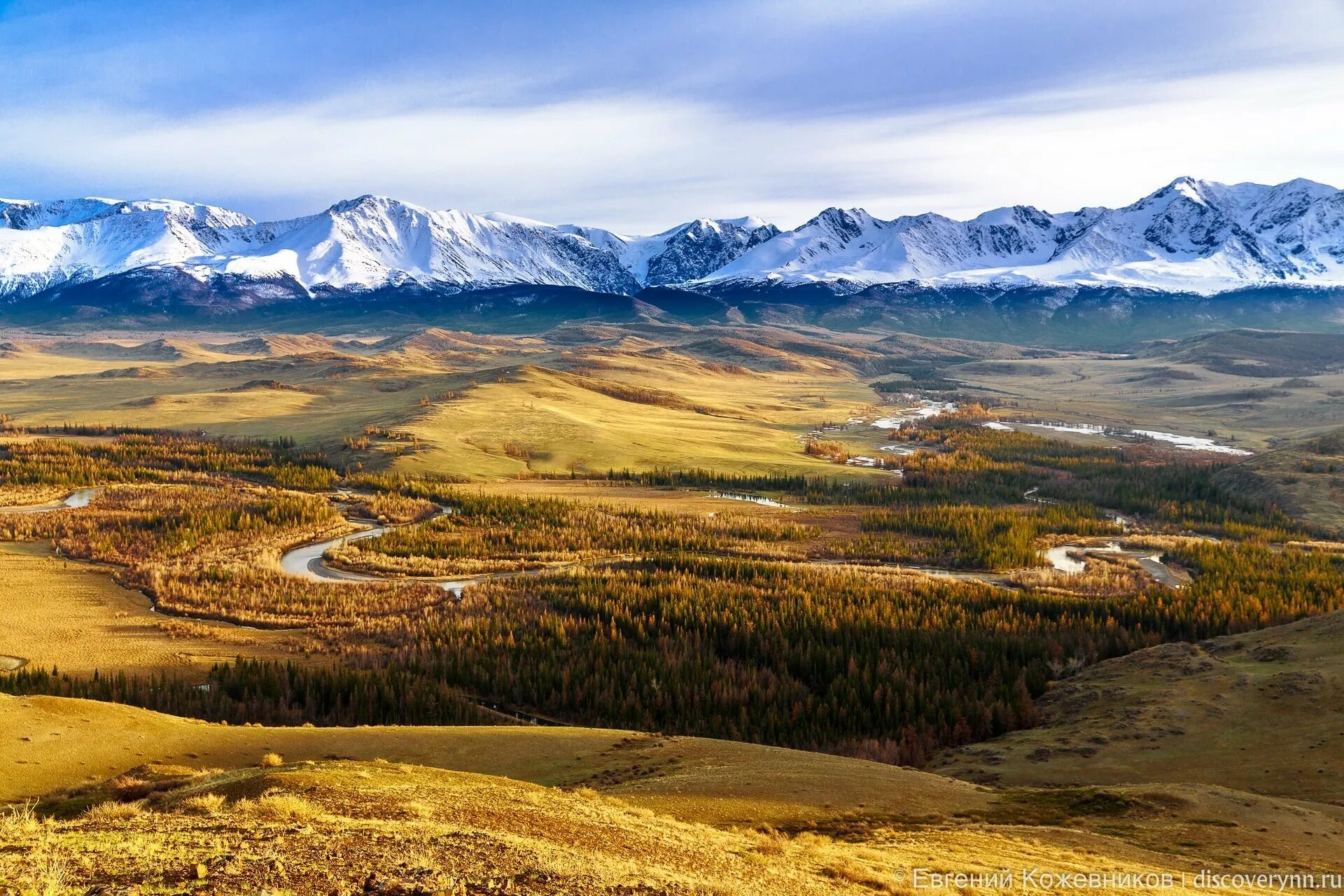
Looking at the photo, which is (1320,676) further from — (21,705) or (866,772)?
(21,705)

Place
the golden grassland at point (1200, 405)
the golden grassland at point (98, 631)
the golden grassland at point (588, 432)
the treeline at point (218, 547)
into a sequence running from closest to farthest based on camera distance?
the golden grassland at point (98, 631), the treeline at point (218, 547), the golden grassland at point (588, 432), the golden grassland at point (1200, 405)

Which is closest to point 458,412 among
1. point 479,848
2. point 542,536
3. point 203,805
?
point 542,536

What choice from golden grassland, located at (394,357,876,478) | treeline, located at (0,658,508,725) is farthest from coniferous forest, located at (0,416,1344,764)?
golden grassland, located at (394,357,876,478)

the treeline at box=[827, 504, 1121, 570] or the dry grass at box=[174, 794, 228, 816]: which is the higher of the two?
the dry grass at box=[174, 794, 228, 816]

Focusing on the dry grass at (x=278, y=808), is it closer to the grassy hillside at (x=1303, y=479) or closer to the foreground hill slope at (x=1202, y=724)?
the foreground hill slope at (x=1202, y=724)

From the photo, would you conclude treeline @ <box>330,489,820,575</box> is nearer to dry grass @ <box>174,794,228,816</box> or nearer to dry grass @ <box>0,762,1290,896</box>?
dry grass @ <box>0,762,1290,896</box>

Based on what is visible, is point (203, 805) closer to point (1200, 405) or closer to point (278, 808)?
point (278, 808)

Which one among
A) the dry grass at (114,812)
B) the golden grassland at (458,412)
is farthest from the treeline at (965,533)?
the dry grass at (114,812)
